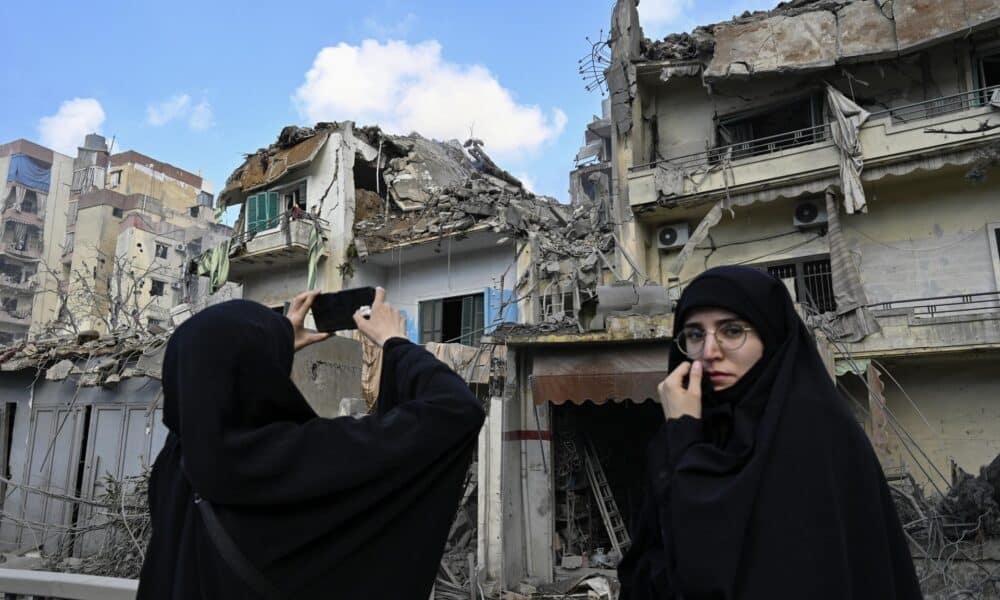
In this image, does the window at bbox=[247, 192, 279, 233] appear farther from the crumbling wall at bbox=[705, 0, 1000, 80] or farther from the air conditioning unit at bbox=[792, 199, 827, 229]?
the air conditioning unit at bbox=[792, 199, 827, 229]

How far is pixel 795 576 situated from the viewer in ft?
4.39

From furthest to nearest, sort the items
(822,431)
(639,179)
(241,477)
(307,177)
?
(307,177) → (639,179) → (822,431) → (241,477)

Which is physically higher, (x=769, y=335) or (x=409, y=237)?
(x=409, y=237)

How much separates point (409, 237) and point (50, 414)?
346 inches

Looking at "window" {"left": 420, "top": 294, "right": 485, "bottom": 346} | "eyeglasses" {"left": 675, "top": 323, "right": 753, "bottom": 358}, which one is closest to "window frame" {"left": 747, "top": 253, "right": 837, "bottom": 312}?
"window" {"left": 420, "top": 294, "right": 485, "bottom": 346}

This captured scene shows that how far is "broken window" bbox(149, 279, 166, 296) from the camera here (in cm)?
Result: 3637

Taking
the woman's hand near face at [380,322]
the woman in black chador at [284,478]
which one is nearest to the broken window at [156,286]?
the woman's hand near face at [380,322]

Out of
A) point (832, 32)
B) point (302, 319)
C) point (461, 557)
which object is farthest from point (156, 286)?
point (302, 319)

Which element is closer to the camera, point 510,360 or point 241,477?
point 241,477

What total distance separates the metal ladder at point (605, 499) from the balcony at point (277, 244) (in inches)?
368

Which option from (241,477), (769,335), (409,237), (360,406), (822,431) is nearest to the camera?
(241,477)

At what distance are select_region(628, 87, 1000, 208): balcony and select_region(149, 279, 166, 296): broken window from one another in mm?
33257

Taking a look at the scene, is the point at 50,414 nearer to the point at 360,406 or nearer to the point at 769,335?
the point at 360,406

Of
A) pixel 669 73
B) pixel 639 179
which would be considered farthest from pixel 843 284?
pixel 669 73
